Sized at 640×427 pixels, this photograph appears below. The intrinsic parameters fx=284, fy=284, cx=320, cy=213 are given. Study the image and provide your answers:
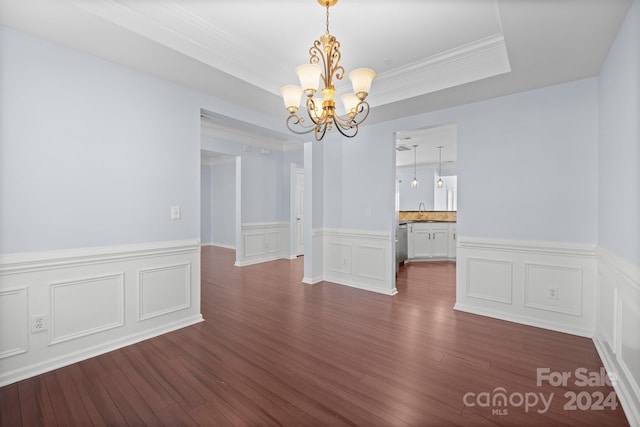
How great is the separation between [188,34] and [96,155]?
4.39ft

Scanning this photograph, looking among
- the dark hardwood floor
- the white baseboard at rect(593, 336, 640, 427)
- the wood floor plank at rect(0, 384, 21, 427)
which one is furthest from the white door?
the white baseboard at rect(593, 336, 640, 427)

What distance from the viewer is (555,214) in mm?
3064

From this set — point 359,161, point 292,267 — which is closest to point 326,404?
point 359,161

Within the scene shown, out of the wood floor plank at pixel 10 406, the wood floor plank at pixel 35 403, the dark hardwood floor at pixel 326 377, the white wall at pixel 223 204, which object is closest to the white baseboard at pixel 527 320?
the dark hardwood floor at pixel 326 377

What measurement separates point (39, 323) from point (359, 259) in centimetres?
377

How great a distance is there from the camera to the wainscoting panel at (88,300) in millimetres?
2135

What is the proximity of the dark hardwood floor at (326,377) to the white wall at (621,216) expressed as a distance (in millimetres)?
265

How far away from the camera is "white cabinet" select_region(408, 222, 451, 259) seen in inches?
274

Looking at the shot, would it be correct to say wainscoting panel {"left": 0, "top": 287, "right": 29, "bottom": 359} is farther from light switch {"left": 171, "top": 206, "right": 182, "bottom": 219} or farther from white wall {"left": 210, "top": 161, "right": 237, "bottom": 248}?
white wall {"left": 210, "top": 161, "right": 237, "bottom": 248}

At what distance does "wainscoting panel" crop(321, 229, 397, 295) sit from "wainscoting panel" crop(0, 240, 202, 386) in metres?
2.41

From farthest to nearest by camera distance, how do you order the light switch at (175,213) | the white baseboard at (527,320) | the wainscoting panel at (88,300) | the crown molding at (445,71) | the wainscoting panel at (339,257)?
1. the wainscoting panel at (339,257)
2. the light switch at (175,213)
3. the white baseboard at (527,320)
4. the crown molding at (445,71)
5. the wainscoting panel at (88,300)

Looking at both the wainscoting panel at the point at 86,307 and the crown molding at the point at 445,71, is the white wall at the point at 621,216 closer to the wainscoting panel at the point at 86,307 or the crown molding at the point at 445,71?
the crown molding at the point at 445,71

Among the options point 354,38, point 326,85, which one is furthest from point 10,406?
point 354,38

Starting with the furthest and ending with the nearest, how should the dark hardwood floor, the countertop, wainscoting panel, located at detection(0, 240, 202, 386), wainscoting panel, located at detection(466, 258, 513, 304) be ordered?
the countertop, wainscoting panel, located at detection(466, 258, 513, 304), wainscoting panel, located at detection(0, 240, 202, 386), the dark hardwood floor
